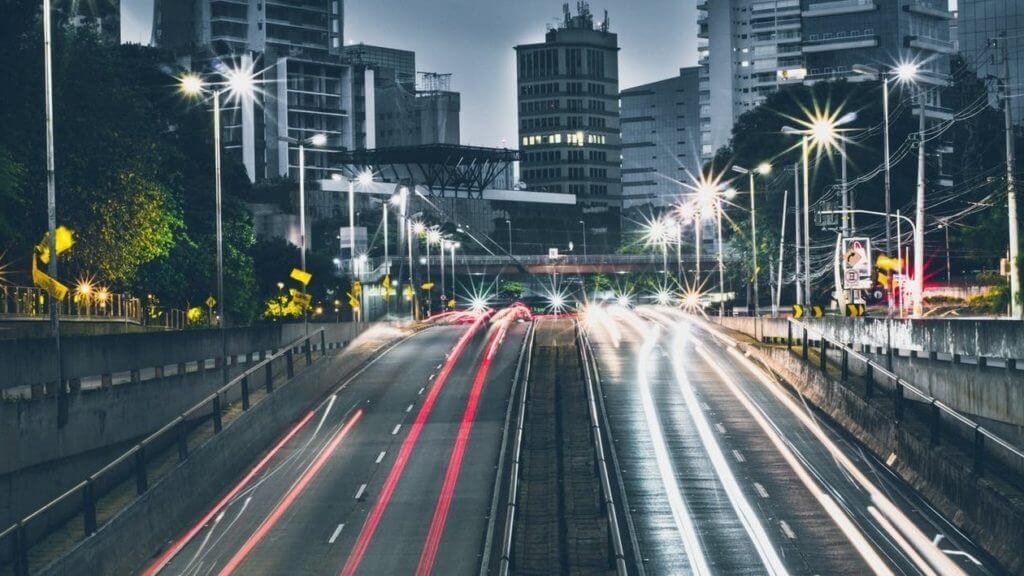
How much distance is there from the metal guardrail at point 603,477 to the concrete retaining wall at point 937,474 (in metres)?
7.26

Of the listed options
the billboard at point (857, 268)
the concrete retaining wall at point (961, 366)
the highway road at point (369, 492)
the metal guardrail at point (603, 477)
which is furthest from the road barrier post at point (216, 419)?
the billboard at point (857, 268)

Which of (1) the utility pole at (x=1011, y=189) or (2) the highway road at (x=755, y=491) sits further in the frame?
(1) the utility pole at (x=1011, y=189)

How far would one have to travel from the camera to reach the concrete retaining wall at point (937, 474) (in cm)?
2877

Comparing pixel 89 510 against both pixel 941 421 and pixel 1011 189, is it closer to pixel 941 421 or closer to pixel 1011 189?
pixel 941 421

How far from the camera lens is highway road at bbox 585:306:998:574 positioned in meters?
30.3

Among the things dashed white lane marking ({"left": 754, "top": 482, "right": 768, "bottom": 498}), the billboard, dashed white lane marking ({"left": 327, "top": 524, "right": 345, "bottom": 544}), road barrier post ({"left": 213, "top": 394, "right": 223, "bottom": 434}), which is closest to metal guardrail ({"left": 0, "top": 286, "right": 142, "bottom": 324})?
road barrier post ({"left": 213, "top": 394, "right": 223, "bottom": 434})

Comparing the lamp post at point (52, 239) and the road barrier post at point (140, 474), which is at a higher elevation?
the lamp post at point (52, 239)

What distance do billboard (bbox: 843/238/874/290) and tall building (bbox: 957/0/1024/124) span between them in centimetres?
14746

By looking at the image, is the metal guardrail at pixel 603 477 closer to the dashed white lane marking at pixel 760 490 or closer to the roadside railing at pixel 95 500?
the dashed white lane marking at pixel 760 490

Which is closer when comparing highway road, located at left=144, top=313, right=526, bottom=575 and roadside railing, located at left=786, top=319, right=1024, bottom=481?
roadside railing, located at left=786, top=319, right=1024, bottom=481

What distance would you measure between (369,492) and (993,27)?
6898 inches

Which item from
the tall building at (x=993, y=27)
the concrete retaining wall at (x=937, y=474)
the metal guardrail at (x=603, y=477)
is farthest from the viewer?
the tall building at (x=993, y=27)

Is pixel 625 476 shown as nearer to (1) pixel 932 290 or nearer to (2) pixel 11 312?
(2) pixel 11 312

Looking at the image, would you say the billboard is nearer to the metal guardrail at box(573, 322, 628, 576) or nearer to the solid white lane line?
the metal guardrail at box(573, 322, 628, 576)
